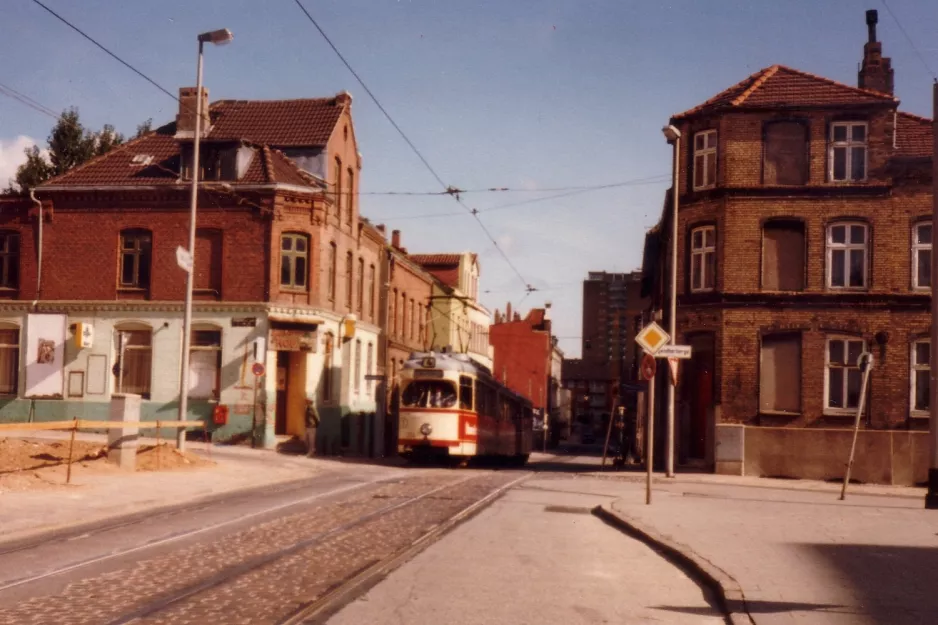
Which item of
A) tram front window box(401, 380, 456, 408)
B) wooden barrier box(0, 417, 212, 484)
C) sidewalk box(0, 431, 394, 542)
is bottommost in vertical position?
sidewalk box(0, 431, 394, 542)

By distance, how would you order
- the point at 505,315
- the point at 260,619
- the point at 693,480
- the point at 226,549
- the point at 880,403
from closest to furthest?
the point at 260,619, the point at 226,549, the point at 693,480, the point at 880,403, the point at 505,315

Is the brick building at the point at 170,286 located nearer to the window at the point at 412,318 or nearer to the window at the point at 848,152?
the window at the point at 848,152

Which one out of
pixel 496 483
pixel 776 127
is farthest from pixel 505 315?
pixel 496 483

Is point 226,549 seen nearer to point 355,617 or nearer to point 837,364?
point 355,617

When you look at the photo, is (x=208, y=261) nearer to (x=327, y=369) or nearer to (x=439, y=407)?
(x=327, y=369)

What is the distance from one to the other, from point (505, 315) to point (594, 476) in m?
83.2

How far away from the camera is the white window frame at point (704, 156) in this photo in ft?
105

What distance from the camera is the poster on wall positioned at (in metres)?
37.2

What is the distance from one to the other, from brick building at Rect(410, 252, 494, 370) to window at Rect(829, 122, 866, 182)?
30725 millimetres

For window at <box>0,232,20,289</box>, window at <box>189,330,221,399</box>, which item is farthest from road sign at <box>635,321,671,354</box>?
window at <box>0,232,20,289</box>

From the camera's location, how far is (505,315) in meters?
112

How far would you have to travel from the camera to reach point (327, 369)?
39.8 metres

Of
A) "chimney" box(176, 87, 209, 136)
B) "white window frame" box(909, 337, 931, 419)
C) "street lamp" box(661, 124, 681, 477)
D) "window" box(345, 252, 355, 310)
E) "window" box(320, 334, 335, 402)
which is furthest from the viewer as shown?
"window" box(345, 252, 355, 310)

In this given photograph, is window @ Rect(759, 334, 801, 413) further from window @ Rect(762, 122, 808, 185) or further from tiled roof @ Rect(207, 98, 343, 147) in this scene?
tiled roof @ Rect(207, 98, 343, 147)
